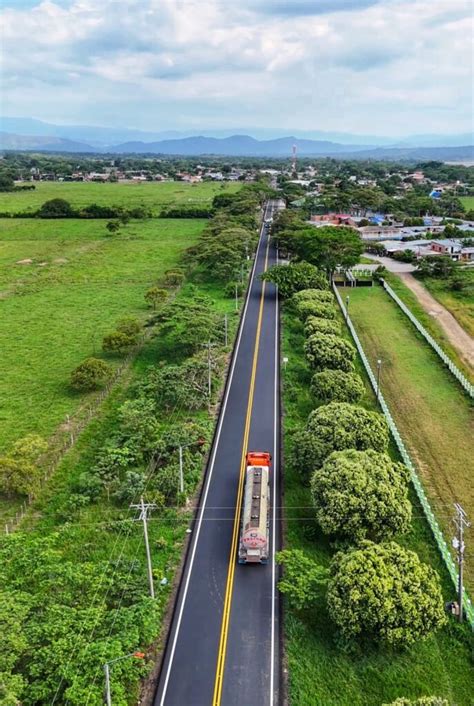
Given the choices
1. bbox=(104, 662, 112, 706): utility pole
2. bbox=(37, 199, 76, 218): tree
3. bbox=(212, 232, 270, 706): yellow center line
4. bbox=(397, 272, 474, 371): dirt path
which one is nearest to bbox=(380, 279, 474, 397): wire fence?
bbox=(397, 272, 474, 371): dirt path

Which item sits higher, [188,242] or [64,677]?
[188,242]

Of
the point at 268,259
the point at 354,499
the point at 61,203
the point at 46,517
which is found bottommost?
the point at 46,517

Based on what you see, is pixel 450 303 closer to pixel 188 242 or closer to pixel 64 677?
pixel 188 242

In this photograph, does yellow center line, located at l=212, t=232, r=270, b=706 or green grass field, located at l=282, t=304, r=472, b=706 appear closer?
green grass field, located at l=282, t=304, r=472, b=706

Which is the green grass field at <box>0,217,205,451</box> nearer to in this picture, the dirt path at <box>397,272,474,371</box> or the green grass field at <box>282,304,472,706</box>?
the green grass field at <box>282,304,472,706</box>

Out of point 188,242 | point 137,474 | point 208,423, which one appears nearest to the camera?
point 137,474

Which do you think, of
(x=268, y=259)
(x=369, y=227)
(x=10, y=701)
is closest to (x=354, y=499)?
(x=10, y=701)

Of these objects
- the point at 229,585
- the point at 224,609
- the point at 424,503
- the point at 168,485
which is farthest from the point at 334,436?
the point at 224,609

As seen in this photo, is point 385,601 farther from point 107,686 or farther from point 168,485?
point 168,485
